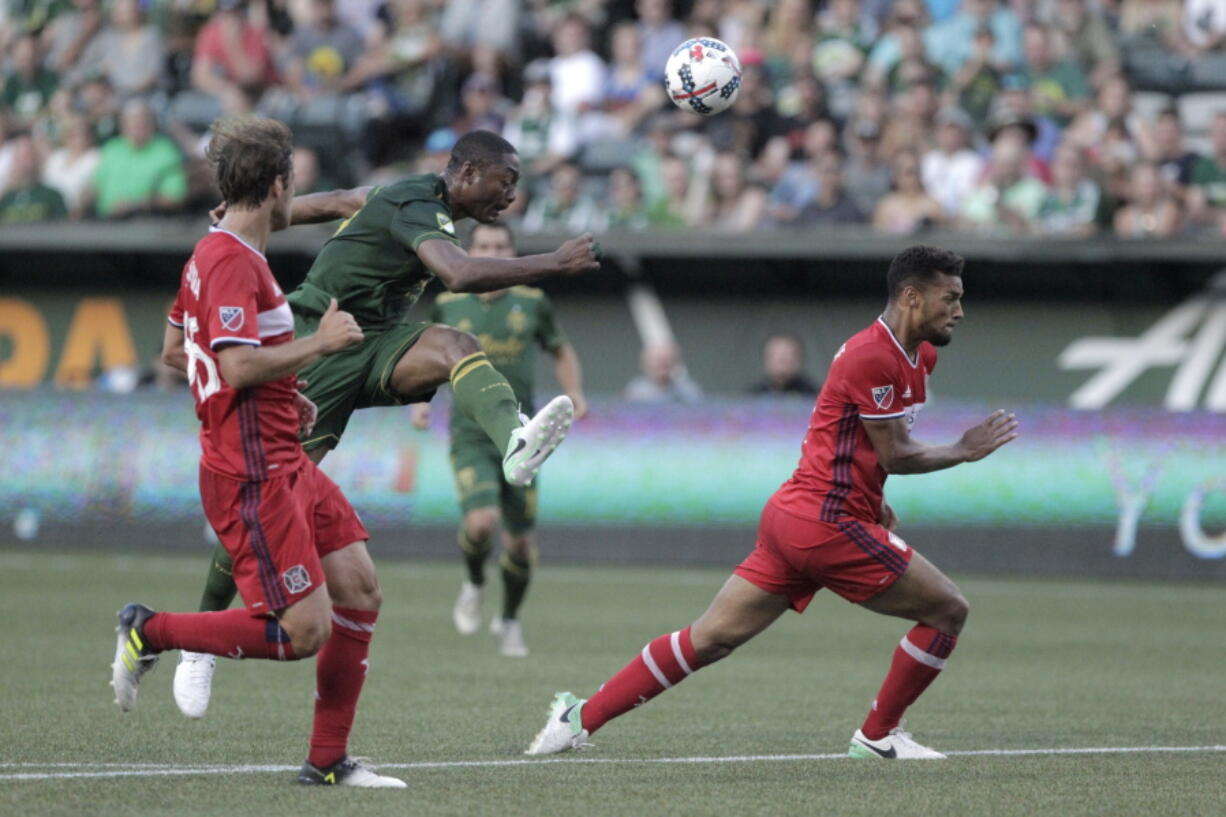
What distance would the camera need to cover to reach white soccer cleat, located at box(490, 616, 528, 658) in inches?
446

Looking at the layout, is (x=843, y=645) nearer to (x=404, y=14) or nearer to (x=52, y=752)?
(x=52, y=752)

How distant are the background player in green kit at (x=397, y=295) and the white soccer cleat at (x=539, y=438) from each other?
12.1 inches

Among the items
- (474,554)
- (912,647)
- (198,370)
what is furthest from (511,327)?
(198,370)

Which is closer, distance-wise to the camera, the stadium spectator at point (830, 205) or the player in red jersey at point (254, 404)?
the player in red jersey at point (254, 404)

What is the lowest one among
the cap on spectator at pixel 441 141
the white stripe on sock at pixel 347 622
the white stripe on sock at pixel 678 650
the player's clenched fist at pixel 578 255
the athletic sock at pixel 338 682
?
the white stripe on sock at pixel 678 650

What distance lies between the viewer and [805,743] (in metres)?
7.78

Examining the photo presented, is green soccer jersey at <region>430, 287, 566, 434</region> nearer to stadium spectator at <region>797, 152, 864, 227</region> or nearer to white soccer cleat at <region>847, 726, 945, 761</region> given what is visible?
white soccer cleat at <region>847, 726, 945, 761</region>

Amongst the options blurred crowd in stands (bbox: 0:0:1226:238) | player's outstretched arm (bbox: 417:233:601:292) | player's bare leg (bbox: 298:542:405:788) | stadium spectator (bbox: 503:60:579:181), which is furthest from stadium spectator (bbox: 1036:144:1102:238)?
player's bare leg (bbox: 298:542:405:788)

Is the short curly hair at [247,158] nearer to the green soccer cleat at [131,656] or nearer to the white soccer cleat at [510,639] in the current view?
the green soccer cleat at [131,656]

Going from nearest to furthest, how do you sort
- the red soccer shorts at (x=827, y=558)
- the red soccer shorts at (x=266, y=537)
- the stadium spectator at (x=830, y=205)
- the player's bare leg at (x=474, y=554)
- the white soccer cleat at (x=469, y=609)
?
the red soccer shorts at (x=266, y=537), the red soccer shorts at (x=827, y=558), the player's bare leg at (x=474, y=554), the white soccer cleat at (x=469, y=609), the stadium spectator at (x=830, y=205)

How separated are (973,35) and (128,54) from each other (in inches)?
385

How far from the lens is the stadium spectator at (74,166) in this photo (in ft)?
65.8

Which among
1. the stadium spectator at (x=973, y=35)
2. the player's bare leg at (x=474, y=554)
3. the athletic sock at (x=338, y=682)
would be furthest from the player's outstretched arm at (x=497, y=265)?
the stadium spectator at (x=973, y=35)

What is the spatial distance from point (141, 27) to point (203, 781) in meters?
17.1
